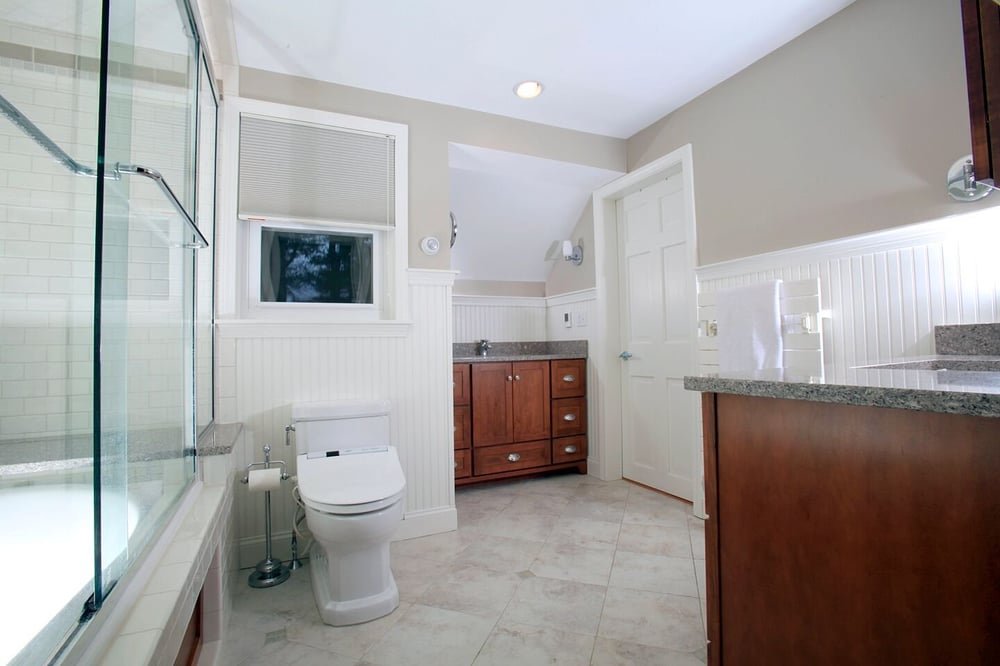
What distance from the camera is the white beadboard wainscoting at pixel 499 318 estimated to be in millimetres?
3609

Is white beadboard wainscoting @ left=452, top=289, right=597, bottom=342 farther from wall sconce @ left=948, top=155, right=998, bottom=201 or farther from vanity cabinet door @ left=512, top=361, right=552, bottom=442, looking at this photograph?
wall sconce @ left=948, top=155, right=998, bottom=201

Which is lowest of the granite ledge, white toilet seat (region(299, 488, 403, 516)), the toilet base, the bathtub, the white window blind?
the toilet base

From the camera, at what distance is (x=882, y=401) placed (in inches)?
26.2

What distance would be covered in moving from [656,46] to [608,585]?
2.34 m

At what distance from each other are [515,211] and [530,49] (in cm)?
144

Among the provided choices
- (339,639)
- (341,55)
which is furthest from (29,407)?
(341,55)

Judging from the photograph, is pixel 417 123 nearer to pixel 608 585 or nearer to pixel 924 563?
pixel 608 585

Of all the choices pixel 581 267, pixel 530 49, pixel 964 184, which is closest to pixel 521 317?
A: pixel 581 267

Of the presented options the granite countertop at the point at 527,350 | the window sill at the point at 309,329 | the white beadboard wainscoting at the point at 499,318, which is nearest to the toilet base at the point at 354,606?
the window sill at the point at 309,329

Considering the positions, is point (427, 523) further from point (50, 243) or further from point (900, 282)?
point (900, 282)

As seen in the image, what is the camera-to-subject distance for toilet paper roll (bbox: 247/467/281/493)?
1.85 meters

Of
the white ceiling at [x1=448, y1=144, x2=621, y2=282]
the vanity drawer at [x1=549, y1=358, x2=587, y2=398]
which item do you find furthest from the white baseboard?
the white ceiling at [x1=448, y1=144, x2=621, y2=282]

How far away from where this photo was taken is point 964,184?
4.97ft

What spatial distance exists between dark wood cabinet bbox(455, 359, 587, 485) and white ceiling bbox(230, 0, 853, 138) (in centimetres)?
166
